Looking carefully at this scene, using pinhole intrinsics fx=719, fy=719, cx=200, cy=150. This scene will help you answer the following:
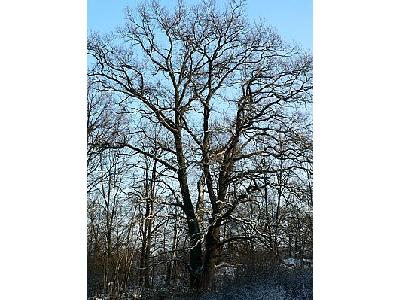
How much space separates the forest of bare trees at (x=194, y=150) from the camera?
13.1 feet

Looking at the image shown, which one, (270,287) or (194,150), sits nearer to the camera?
(270,287)

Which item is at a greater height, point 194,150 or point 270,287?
point 194,150

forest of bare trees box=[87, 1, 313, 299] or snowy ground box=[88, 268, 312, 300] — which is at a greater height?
forest of bare trees box=[87, 1, 313, 299]

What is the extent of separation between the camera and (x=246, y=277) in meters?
3.96

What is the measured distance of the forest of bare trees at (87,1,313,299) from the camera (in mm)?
3979

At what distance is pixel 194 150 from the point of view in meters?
4.10

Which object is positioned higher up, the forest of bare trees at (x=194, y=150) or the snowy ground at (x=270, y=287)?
the forest of bare trees at (x=194, y=150)
